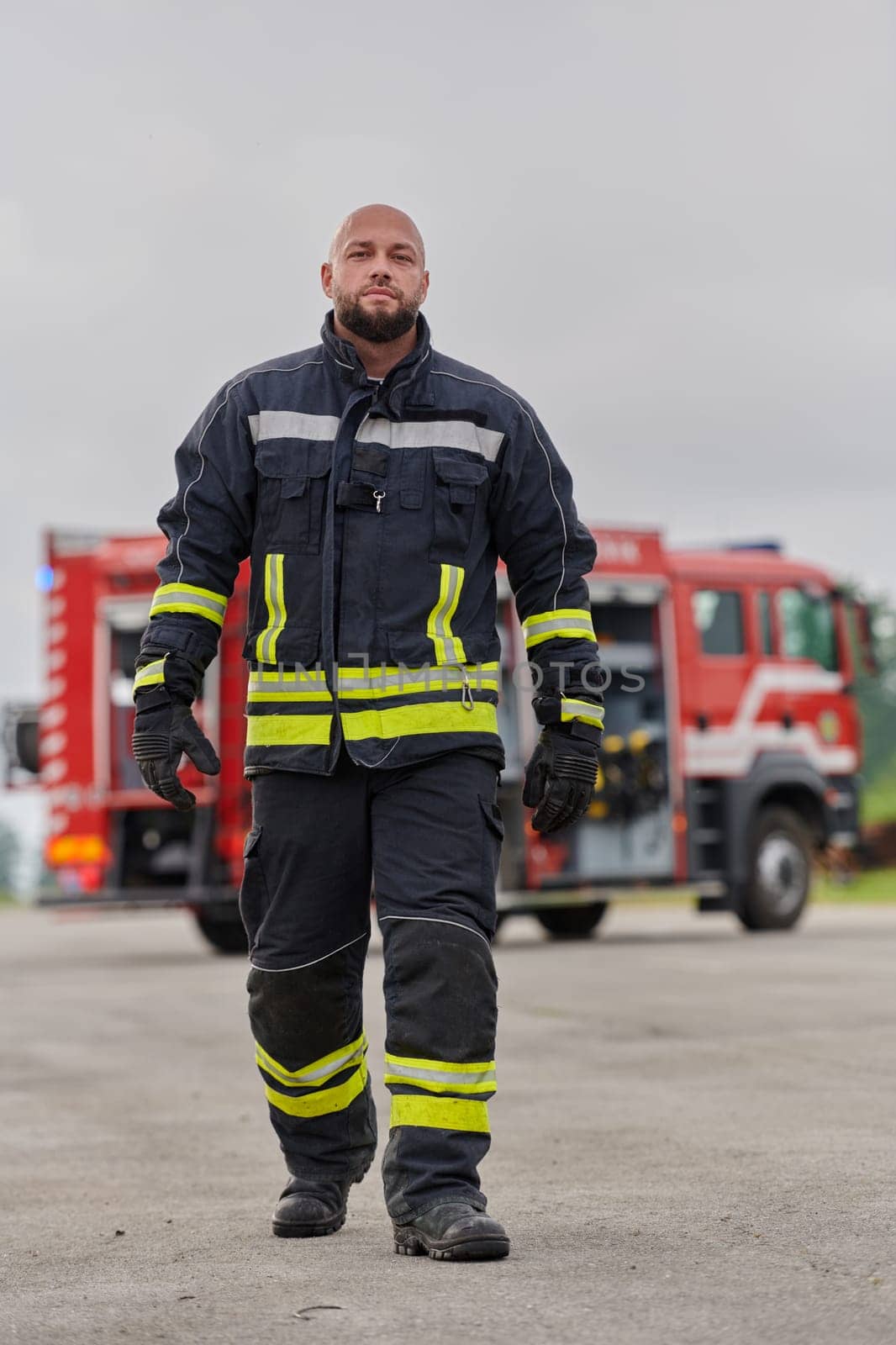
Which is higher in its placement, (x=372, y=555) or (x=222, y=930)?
(x=372, y=555)

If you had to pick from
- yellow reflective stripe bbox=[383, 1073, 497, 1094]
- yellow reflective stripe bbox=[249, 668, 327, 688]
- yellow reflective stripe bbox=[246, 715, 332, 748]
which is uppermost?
yellow reflective stripe bbox=[249, 668, 327, 688]

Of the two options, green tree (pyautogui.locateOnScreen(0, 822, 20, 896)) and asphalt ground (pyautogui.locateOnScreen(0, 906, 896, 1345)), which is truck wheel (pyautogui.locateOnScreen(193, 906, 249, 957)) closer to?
asphalt ground (pyautogui.locateOnScreen(0, 906, 896, 1345))

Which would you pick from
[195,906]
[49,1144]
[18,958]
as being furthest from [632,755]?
[49,1144]

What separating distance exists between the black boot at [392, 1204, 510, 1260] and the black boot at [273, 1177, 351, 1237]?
0.34 metres

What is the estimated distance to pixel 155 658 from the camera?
468cm

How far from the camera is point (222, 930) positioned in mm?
16703

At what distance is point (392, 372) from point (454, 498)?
0.30 m

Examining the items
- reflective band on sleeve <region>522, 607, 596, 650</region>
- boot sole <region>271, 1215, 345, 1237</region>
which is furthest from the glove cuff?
boot sole <region>271, 1215, 345, 1237</region>

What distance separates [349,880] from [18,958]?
1248 cm

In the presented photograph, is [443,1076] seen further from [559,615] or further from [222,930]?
[222,930]

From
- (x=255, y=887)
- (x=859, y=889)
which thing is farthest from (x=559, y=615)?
(x=859, y=889)

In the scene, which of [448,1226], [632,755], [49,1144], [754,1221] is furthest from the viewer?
[632,755]

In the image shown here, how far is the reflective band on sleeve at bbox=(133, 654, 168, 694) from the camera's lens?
15.3 ft

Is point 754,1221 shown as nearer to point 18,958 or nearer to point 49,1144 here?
point 49,1144
